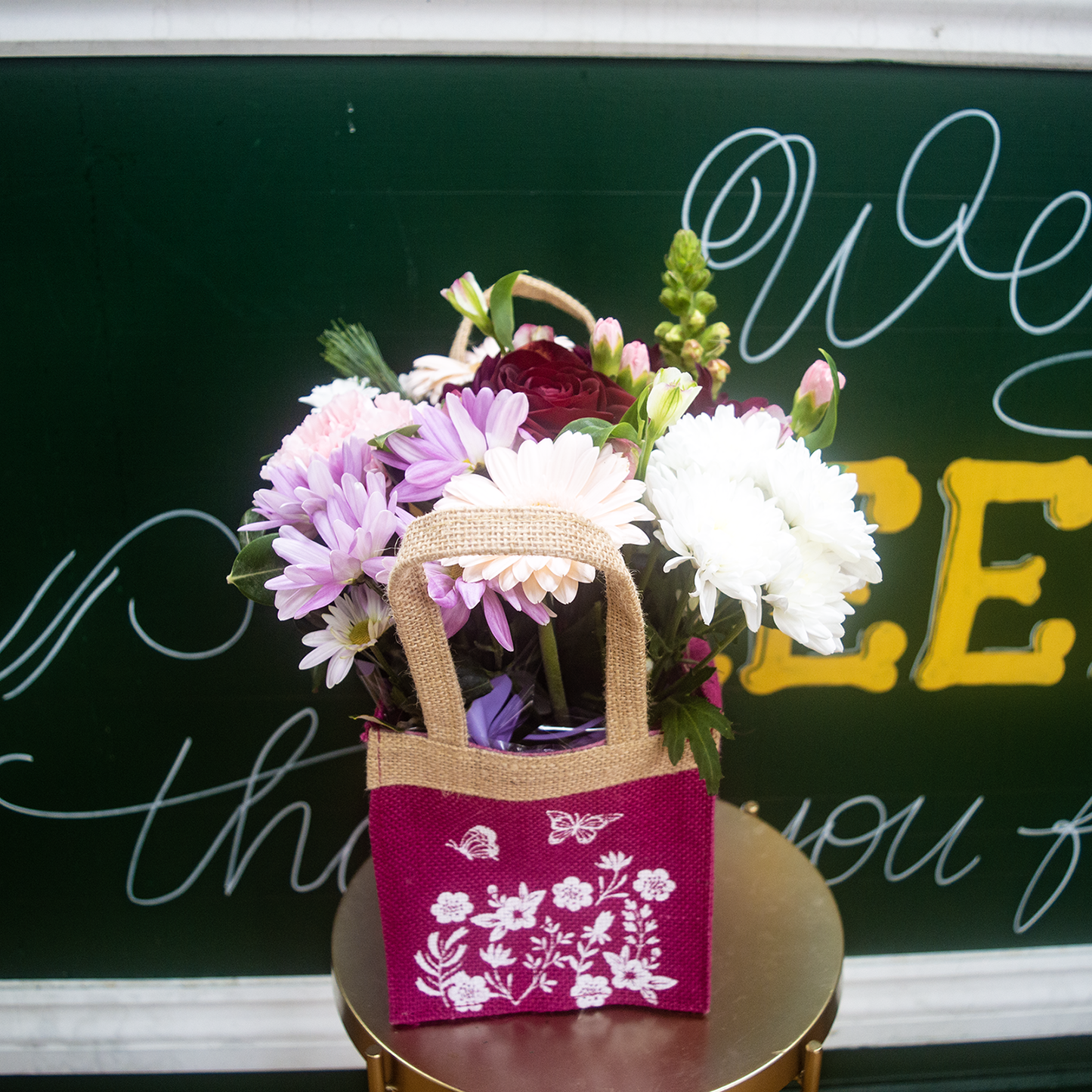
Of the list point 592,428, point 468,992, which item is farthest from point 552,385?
point 468,992

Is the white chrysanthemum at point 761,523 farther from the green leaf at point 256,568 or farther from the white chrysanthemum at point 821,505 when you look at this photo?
the green leaf at point 256,568

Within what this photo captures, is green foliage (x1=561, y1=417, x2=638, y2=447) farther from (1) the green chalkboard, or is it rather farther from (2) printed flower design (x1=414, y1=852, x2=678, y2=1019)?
(1) the green chalkboard

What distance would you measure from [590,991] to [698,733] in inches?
10.8

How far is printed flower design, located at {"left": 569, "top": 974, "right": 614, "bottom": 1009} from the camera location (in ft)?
2.12

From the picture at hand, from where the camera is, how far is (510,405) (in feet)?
1.66

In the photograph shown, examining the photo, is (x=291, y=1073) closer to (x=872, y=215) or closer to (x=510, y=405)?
(x=510, y=405)

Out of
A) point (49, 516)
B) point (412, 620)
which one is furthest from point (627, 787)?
point (49, 516)

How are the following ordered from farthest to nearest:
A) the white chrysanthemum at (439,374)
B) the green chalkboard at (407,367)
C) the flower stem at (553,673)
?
the green chalkboard at (407,367), the white chrysanthemum at (439,374), the flower stem at (553,673)

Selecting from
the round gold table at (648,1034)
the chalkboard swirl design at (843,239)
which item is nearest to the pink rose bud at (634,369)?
the chalkboard swirl design at (843,239)

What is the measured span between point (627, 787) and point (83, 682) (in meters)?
0.87

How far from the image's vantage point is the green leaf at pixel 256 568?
564mm

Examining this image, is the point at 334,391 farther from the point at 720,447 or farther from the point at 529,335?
the point at 720,447

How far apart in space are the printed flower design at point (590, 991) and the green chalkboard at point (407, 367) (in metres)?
0.53

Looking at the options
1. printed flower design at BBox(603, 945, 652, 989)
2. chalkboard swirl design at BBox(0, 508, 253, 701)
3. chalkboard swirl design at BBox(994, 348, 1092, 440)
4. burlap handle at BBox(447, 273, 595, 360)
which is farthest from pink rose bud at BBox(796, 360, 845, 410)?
chalkboard swirl design at BBox(0, 508, 253, 701)
